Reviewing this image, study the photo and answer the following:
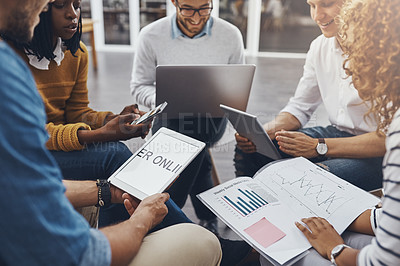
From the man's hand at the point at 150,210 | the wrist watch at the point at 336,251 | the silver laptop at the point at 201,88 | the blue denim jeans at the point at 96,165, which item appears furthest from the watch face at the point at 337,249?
the silver laptop at the point at 201,88

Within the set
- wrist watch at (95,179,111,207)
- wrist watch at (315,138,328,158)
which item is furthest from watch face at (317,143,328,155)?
wrist watch at (95,179,111,207)

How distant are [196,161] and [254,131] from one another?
0.33 m

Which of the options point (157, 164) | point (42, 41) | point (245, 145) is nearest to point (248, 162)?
point (245, 145)

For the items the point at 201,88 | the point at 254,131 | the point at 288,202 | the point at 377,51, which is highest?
the point at 377,51

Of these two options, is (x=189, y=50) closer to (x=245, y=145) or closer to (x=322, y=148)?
(x=245, y=145)

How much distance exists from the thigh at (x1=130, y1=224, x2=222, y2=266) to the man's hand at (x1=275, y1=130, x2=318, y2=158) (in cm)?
57

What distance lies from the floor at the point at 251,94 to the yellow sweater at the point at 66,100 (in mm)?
754

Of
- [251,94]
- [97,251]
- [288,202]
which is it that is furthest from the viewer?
[251,94]

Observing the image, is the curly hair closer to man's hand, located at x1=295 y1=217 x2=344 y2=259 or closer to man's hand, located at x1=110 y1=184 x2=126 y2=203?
man's hand, located at x1=295 y1=217 x2=344 y2=259

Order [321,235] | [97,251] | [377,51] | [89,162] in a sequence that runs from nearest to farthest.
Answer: [97,251] → [377,51] → [321,235] → [89,162]

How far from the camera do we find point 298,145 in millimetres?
1313

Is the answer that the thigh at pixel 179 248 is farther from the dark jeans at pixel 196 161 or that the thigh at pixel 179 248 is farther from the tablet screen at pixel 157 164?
the dark jeans at pixel 196 161

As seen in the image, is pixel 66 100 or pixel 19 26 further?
pixel 66 100

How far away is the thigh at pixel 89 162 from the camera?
1.17 metres
